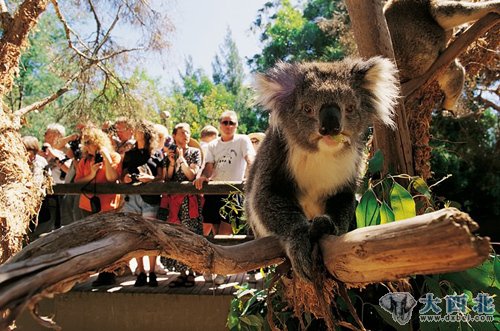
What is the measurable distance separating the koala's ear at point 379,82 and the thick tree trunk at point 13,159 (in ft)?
9.51

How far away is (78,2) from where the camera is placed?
4879 millimetres

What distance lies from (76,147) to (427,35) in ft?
13.0

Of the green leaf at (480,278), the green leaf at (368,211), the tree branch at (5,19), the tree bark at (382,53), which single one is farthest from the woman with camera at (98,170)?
the green leaf at (480,278)

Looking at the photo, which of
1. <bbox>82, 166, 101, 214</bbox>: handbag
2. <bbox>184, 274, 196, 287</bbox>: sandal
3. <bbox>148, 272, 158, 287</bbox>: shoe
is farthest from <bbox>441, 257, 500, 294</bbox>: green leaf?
<bbox>82, 166, 101, 214</bbox>: handbag

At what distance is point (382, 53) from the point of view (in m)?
2.48

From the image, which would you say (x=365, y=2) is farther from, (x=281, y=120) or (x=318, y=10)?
(x=318, y=10)

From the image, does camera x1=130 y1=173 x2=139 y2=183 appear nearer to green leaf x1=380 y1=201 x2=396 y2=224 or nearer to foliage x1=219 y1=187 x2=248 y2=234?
foliage x1=219 y1=187 x2=248 y2=234

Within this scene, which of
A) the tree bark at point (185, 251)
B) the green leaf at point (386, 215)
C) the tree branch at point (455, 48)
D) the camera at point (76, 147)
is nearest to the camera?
the tree bark at point (185, 251)

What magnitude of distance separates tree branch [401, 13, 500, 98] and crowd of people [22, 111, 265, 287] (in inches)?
61.6

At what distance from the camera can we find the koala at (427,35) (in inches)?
147

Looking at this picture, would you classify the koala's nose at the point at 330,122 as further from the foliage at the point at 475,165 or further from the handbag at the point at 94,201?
the foliage at the point at 475,165

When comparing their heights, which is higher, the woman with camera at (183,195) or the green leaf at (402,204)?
the woman with camera at (183,195)

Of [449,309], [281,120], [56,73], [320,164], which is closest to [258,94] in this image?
[281,120]

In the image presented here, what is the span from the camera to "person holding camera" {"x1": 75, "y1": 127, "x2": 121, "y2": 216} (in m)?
4.38
